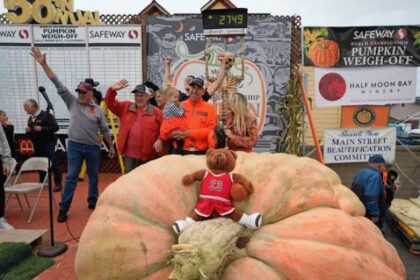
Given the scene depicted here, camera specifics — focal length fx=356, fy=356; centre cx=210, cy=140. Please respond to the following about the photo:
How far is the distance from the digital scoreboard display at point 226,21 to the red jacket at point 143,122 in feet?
3.93

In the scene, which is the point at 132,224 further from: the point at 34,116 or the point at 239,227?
the point at 34,116

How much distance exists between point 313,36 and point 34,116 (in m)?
5.27

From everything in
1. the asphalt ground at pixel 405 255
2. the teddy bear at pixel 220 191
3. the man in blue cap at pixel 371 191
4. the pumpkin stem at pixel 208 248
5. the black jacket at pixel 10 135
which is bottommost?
the asphalt ground at pixel 405 255

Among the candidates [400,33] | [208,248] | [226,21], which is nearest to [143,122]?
[226,21]

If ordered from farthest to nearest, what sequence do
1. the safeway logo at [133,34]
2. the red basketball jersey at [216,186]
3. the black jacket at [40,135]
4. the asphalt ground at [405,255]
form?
the safeway logo at [133,34]
the black jacket at [40,135]
the asphalt ground at [405,255]
the red basketball jersey at [216,186]

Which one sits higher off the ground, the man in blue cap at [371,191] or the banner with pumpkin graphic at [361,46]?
the banner with pumpkin graphic at [361,46]

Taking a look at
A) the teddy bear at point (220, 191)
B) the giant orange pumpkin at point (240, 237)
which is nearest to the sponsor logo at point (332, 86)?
the giant orange pumpkin at point (240, 237)

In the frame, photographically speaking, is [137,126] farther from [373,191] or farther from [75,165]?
[373,191]

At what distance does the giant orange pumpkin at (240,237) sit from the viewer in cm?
140

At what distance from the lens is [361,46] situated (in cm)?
671

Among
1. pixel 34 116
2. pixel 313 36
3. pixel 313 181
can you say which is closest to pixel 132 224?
pixel 313 181

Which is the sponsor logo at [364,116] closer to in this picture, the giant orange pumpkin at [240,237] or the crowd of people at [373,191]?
the crowd of people at [373,191]

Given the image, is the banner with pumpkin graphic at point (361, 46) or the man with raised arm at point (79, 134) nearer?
the man with raised arm at point (79, 134)

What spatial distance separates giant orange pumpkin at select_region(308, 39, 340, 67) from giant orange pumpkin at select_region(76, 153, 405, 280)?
17.9 feet
